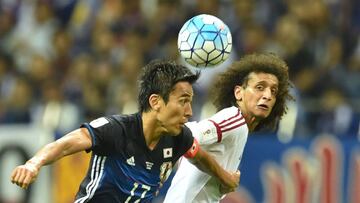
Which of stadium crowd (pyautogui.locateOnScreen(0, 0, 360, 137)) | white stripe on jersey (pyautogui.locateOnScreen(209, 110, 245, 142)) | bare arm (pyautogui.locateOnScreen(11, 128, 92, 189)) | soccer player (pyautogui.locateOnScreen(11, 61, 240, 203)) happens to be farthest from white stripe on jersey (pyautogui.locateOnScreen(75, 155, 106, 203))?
stadium crowd (pyautogui.locateOnScreen(0, 0, 360, 137))

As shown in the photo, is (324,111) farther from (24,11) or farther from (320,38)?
(24,11)

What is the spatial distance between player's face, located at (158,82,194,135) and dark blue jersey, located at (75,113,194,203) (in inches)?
6.1

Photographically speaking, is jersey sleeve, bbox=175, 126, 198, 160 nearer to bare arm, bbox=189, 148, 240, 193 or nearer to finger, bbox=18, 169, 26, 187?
bare arm, bbox=189, 148, 240, 193

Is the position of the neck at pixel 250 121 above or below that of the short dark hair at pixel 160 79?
below

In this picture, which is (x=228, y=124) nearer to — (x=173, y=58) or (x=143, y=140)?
(x=143, y=140)

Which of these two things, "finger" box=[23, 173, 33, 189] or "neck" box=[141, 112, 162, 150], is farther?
"neck" box=[141, 112, 162, 150]

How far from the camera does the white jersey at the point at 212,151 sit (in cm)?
697

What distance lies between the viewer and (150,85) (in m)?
6.57

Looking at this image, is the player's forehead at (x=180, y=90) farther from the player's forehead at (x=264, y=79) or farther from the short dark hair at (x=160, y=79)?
the player's forehead at (x=264, y=79)

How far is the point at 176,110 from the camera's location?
650cm

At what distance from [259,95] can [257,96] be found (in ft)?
0.05

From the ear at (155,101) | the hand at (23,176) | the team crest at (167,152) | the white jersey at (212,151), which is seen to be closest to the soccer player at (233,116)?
the white jersey at (212,151)

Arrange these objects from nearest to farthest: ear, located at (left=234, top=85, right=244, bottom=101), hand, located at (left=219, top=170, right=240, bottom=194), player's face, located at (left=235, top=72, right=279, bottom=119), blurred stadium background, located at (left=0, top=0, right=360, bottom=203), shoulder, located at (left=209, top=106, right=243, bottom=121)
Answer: hand, located at (left=219, top=170, right=240, bottom=194) → shoulder, located at (left=209, top=106, right=243, bottom=121) → player's face, located at (left=235, top=72, right=279, bottom=119) → ear, located at (left=234, top=85, right=244, bottom=101) → blurred stadium background, located at (left=0, top=0, right=360, bottom=203)

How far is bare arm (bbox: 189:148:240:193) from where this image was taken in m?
6.84
